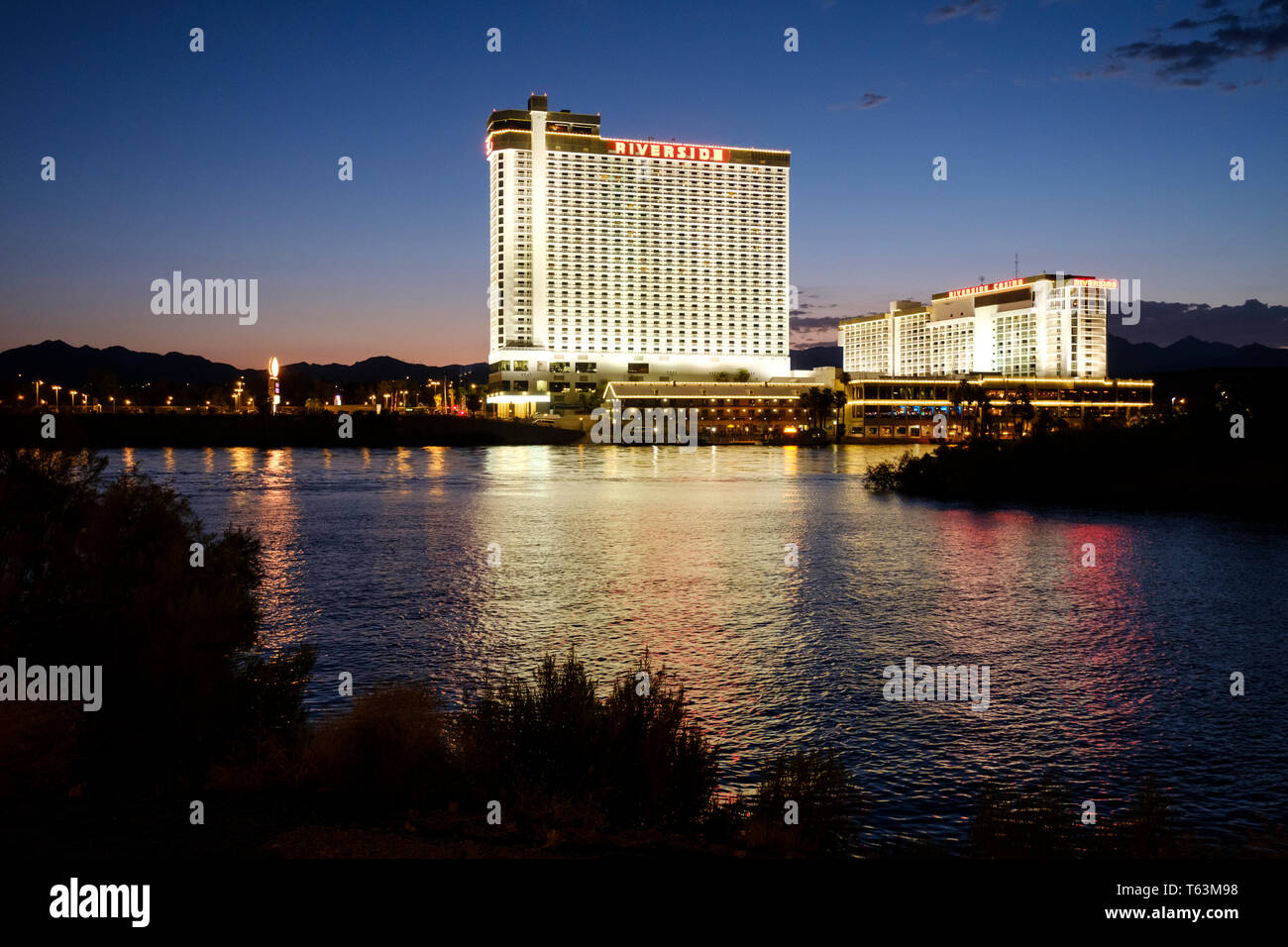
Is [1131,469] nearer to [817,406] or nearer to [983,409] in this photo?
[983,409]

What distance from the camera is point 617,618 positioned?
17422 millimetres

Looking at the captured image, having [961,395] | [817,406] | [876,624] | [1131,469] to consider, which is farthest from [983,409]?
[876,624]

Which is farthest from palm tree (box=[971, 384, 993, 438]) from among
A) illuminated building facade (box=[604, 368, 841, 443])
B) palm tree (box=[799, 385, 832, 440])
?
illuminated building facade (box=[604, 368, 841, 443])

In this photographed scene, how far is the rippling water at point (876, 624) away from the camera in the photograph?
1018 cm

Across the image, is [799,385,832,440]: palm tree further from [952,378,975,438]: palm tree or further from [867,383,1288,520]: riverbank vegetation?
[867,383,1288,520]: riverbank vegetation

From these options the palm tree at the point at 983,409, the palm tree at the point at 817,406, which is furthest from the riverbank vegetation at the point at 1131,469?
the palm tree at the point at 817,406

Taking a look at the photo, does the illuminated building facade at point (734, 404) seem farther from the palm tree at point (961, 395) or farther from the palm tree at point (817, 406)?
the palm tree at point (961, 395)

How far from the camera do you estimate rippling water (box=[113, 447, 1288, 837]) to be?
10.2 m

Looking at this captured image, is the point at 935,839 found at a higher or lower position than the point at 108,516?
lower

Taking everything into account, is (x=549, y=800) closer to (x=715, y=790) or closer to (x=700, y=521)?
(x=715, y=790)

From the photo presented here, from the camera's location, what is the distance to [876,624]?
1733 centimetres

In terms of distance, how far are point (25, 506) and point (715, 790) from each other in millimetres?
8810
